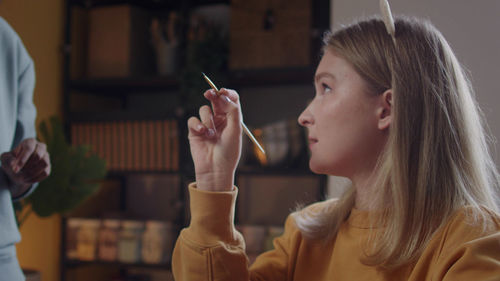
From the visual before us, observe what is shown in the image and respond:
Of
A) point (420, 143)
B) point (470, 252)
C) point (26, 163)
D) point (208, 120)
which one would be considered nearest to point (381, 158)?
point (420, 143)

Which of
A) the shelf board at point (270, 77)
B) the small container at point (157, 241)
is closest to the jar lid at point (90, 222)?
the small container at point (157, 241)

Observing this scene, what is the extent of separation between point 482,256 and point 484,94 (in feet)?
2.40

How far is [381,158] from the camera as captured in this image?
2.78 ft

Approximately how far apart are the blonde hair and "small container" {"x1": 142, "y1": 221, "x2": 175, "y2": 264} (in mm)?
1548

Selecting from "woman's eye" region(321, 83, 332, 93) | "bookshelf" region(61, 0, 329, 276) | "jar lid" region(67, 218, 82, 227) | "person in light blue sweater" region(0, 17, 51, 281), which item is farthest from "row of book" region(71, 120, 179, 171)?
"woman's eye" region(321, 83, 332, 93)

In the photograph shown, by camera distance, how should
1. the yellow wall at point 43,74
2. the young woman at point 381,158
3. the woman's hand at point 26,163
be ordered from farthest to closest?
1. the yellow wall at point 43,74
2. the woman's hand at point 26,163
3. the young woman at point 381,158

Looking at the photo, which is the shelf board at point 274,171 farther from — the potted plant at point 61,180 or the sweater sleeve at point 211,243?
the sweater sleeve at point 211,243

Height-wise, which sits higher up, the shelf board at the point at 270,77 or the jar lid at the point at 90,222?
the shelf board at the point at 270,77

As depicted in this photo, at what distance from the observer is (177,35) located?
2.26 metres

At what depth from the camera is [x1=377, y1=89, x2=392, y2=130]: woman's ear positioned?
0.83m

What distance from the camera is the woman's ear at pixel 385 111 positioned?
0.83 meters

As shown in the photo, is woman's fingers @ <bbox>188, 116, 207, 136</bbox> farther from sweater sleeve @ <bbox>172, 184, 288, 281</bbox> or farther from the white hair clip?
the white hair clip

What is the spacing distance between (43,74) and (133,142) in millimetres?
594

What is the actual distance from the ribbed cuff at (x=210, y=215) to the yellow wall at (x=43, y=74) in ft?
5.64
